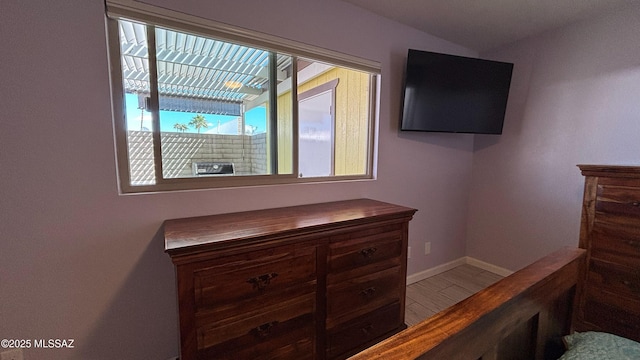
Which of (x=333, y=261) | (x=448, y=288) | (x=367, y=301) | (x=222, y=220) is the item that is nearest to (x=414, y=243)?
(x=448, y=288)

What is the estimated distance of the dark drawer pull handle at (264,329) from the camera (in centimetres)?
118

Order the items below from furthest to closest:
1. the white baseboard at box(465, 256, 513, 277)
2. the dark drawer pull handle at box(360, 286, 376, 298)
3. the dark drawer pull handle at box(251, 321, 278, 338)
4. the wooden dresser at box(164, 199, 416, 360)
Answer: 1. the white baseboard at box(465, 256, 513, 277)
2. the dark drawer pull handle at box(360, 286, 376, 298)
3. the dark drawer pull handle at box(251, 321, 278, 338)
4. the wooden dresser at box(164, 199, 416, 360)

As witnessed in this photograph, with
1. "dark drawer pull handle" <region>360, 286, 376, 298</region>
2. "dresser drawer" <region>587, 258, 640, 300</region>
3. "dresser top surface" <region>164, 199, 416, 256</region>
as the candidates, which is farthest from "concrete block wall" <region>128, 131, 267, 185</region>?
"dresser drawer" <region>587, 258, 640, 300</region>

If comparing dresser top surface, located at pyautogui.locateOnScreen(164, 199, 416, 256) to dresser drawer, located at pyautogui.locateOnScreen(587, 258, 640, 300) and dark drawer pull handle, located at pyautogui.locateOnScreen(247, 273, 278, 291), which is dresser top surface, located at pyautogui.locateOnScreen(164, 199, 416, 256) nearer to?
dark drawer pull handle, located at pyautogui.locateOnScreen(247, 273, 278, 291)

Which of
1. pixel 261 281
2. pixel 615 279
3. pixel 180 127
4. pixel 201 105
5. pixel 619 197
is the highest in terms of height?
pixel 201 105

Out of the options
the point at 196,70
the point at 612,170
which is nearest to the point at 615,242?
the point at 612,170

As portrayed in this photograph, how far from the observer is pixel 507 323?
0.71 metres

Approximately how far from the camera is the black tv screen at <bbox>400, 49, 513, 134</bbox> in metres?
2.11

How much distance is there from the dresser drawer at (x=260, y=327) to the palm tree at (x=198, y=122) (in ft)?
3.44

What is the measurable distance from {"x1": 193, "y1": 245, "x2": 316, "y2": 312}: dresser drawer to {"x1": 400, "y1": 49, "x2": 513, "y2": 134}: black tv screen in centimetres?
150

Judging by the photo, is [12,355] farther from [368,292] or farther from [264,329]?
[368,292]

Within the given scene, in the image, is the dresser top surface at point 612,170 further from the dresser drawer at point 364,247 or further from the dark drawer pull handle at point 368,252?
the dark drawer pull handle at point 368,252

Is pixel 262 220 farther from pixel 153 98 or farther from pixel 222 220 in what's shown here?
pixel 153 98

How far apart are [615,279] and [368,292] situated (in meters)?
1.39
